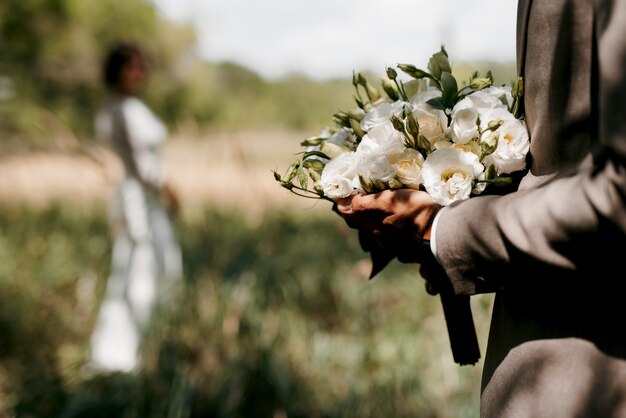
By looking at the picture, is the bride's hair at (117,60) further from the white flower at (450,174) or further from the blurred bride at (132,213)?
the white flower at (450,174)

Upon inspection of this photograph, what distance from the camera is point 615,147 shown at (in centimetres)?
91

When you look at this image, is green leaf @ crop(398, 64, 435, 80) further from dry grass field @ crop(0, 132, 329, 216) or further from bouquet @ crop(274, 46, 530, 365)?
dry grass field @ crop(0, 132, 329, 216)

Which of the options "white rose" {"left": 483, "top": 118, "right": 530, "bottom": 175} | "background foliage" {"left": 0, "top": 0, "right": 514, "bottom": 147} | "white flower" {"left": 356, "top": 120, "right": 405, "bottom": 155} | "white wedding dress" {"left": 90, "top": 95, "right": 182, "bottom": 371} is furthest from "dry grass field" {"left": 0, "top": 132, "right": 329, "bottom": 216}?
"background foliage" {"left": 0, "top": 0, "right": 514, "bottom": 147}

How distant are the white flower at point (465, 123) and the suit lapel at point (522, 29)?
0.38 feet

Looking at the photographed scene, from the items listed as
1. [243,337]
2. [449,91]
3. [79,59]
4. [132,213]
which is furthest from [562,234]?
[79,59]

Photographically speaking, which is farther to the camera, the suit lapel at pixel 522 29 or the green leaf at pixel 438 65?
the green leaf at pixel 438 65

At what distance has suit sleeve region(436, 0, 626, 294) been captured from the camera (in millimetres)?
918

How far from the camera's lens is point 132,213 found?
15.4 ft

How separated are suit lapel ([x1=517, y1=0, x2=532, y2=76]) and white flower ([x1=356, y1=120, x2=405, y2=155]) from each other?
0.27 meters

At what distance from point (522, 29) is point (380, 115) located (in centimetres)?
33

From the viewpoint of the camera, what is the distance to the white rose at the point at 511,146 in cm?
122

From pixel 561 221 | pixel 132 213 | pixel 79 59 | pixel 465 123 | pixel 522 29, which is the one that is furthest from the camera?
pixel 79 59

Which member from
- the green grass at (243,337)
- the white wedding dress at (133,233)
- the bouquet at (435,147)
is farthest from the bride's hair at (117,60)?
the bouquet at (435,147)

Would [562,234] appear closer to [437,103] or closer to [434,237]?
[434,237]
